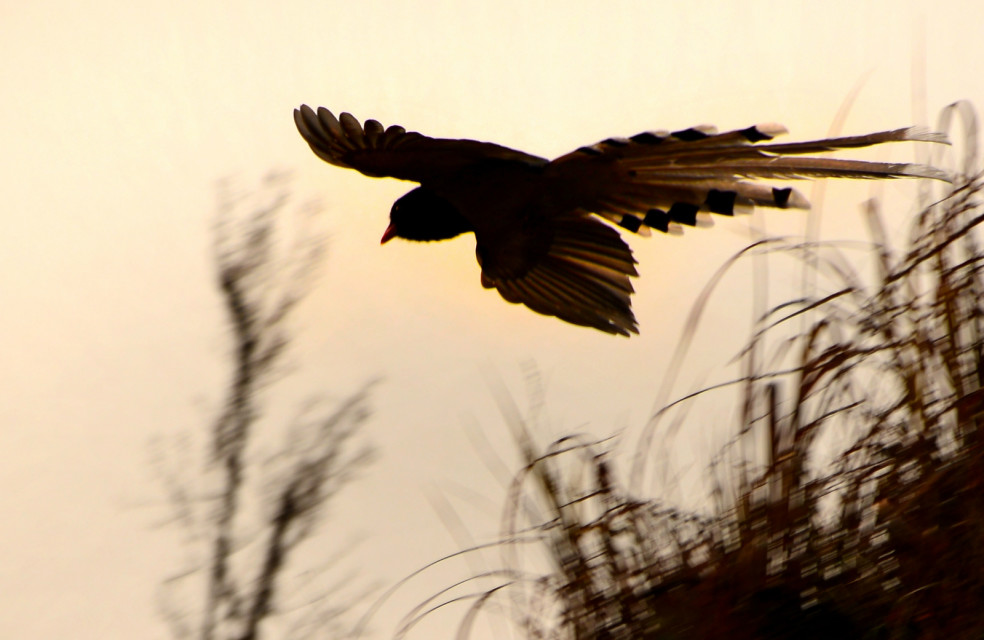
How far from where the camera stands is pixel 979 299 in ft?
3.26

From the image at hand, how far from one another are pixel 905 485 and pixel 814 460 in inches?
3.3

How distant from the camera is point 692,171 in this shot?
59.2 inches

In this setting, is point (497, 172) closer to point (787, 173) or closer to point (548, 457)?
point (787, 173)

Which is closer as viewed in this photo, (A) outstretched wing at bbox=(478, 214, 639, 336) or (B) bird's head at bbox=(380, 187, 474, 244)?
(A) outstretched wing at bbox=(478, 214, 639, 336)

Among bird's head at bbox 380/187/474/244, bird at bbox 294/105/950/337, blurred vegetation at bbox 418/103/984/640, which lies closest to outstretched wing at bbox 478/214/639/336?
bird at bbox 294/105/950/337

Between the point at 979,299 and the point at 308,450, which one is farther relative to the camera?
the point at 308,450

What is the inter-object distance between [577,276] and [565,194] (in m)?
0.14

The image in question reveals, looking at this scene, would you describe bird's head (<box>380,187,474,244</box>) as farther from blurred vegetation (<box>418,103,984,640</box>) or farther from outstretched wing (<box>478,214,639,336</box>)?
blurred vegetation (<box>418,103,984,640</box>)

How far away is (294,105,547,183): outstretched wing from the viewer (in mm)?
1689

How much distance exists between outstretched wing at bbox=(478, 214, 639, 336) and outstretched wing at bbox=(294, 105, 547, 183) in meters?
0.18

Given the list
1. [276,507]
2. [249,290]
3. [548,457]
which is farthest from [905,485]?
[249,290]

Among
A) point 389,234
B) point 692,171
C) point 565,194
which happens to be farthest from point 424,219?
point 692,171

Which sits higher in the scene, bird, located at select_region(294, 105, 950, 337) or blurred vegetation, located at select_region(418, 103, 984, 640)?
bird, located at select_region(294, 105, 950, 337)

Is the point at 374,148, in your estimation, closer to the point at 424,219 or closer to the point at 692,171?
the point at 424,219
